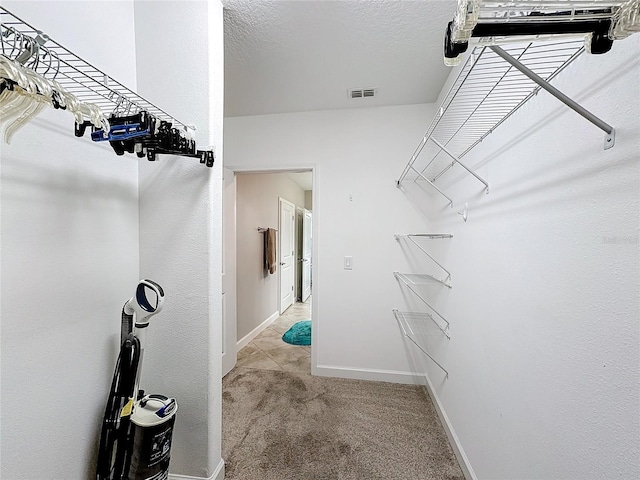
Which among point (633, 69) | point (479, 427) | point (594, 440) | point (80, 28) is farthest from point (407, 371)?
point (80, 28)

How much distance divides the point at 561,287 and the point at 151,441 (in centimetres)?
160

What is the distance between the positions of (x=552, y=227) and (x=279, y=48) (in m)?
1.84

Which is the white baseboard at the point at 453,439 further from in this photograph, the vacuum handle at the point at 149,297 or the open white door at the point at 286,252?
the open white door at the point at 286,252

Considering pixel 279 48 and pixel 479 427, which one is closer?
pixel 479 427

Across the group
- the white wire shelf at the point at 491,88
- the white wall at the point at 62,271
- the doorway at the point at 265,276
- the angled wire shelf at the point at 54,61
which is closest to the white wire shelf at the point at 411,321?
the doorway at the point at 265,276

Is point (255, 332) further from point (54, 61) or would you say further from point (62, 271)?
point (54, 61)

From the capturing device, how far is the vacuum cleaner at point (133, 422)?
42.3 inches

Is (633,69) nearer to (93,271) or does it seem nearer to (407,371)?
(93,271)

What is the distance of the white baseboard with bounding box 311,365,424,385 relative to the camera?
98.0 inches

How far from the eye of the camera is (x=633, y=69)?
24.2 inches

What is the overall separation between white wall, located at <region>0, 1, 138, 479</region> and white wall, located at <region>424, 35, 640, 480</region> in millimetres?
1739

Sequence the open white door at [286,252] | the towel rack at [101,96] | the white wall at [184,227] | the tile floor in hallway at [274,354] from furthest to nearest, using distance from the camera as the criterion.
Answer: the open white door at [286,252] < the tile floor in hallway at [274,354] < the white wall at [184,227] < the towel rack at [101,96]

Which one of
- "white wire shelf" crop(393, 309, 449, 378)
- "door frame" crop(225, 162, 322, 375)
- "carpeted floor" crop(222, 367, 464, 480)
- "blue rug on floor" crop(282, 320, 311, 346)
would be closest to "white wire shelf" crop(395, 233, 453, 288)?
"white wire shelf" crop(393, 309, 449, 378)

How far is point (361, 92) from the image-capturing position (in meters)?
2.27
